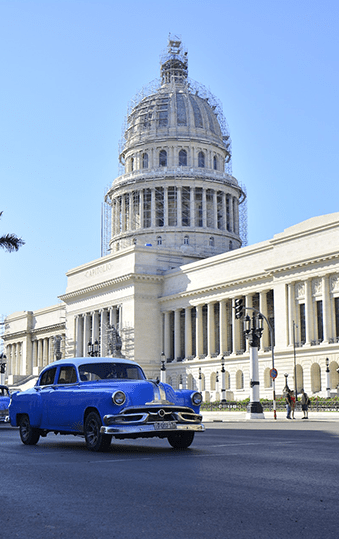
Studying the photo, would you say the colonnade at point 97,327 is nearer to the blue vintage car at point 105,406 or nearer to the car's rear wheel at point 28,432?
the car's rear wheel at point 28,432

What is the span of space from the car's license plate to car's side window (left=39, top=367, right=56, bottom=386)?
3.63 metres

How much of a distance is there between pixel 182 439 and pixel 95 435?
1.86 m

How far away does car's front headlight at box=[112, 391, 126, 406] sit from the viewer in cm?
1313

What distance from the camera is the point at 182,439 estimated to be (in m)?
14.4

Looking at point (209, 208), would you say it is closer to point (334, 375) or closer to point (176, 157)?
point (176, 157)

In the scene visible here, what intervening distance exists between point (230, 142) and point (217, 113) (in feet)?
16.2

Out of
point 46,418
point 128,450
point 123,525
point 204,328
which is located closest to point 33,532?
point 123,525

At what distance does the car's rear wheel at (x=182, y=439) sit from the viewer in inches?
560

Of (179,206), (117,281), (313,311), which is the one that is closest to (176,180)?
(179,206)

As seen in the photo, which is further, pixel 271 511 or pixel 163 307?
pixel 163 307

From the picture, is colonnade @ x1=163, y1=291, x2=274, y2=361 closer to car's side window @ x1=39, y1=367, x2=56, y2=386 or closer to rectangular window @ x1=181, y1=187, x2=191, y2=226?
rectangular window @ x1=181, y1=187, x2=191, y2=226

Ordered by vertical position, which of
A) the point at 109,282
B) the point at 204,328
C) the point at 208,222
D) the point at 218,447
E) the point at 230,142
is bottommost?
the point at 218,447

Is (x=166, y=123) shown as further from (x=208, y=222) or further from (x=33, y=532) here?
(x=33, y=532)

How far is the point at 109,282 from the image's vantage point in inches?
3314
